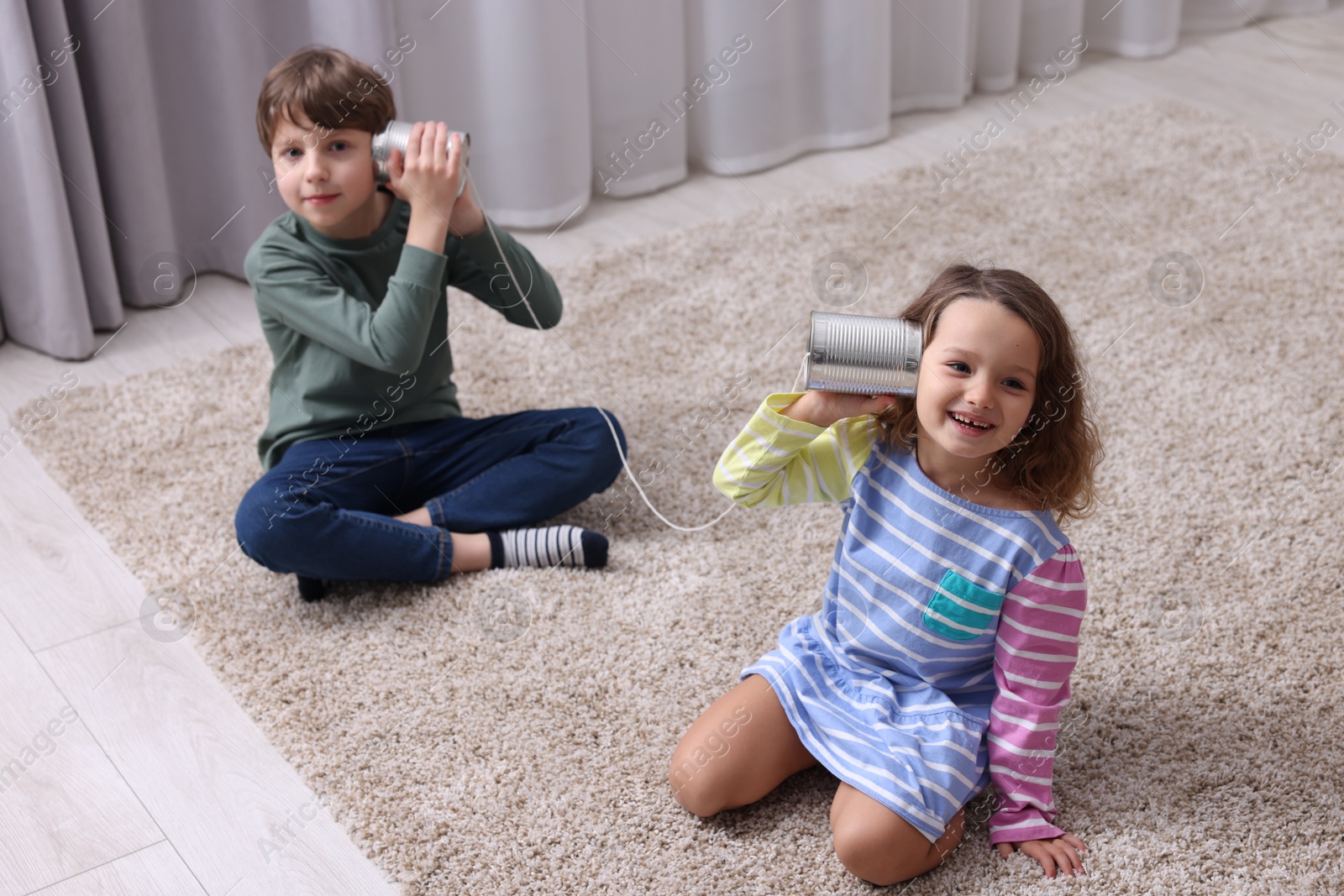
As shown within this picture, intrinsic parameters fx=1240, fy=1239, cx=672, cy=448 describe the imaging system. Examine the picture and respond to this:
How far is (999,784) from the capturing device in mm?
1045

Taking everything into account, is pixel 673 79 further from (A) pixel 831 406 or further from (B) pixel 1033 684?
(B) pixel 1033 684

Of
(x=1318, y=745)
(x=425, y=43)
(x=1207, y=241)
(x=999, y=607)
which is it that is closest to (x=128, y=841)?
(x=999, y=607)

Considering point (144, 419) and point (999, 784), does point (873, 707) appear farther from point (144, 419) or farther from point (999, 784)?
point (144, 419)

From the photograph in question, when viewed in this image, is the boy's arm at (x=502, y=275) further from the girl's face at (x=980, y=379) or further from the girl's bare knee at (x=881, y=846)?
the girl's bare knee at (x=881, y=846)

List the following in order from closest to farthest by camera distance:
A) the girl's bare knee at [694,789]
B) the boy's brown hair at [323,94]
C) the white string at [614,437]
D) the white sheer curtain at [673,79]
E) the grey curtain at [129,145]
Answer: the girl's bare knee at [694,789], the boy's brown hair at [323,94], the white string at [614,437], the grey curtain at [129,145], the white sheer curtain at [673,79]

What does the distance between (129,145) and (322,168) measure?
2.47ft

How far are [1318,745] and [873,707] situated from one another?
43 centimetres

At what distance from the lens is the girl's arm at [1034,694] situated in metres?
0.99

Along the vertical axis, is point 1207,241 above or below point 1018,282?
below

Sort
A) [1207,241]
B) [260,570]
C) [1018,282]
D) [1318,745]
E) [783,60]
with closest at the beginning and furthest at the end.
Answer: [1018,282] → [1318,745] → [260,570] → [1207,241] → [783,60]

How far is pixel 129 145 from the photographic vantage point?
186 centimetres

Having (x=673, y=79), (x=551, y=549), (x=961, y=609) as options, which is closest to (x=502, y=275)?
(x=551, y=549)

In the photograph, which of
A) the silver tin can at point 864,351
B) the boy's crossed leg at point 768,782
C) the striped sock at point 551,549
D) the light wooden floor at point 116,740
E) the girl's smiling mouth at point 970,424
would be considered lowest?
the light wooden floor at point 116,740

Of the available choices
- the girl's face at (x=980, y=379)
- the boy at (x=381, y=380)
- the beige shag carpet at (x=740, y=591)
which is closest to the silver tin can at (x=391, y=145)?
the boy at (x=381, y=380)
